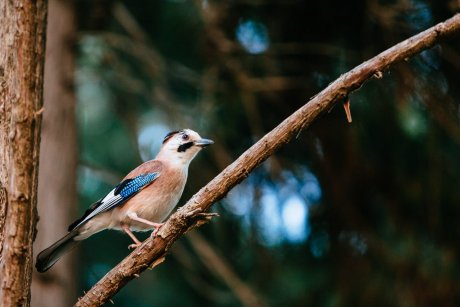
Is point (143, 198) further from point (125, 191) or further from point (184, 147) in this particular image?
point (184, 147)

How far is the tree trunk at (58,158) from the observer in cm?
763

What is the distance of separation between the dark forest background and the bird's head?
1.78 meters

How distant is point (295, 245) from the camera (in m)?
8.68

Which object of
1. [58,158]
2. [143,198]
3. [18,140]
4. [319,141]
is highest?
[18,140]

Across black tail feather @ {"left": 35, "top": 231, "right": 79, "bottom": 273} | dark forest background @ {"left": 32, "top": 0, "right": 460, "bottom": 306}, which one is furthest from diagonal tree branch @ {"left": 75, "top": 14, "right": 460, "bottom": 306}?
dark forest background @ {"left": 32, "top": 0, "right": 460, "bottom": 306}

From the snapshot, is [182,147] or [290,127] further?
[182,147]

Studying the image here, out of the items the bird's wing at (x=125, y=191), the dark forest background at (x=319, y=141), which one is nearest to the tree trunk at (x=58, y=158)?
the dark forest background at (x=319, y=141)

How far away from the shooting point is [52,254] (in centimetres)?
518

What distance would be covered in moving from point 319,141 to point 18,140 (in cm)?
441

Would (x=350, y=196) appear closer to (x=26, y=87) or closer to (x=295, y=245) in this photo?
(x=295, y=245)

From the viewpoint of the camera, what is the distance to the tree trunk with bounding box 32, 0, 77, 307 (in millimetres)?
7633

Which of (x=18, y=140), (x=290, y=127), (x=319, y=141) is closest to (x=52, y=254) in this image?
Answer: (x=18, y=140)

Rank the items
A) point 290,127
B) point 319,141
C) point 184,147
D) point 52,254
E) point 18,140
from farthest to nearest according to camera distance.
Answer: point 319,141, point 184,147, point 52,254, point 290,127, point 18,140

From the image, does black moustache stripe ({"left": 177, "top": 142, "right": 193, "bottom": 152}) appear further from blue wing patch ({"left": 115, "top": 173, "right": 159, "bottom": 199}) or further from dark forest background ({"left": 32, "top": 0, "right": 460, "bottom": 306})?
dark forest background ({"left": 32, "top": 0, "right": 460, "bottom": 306})
